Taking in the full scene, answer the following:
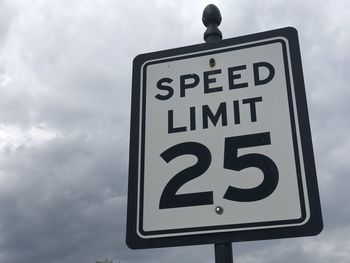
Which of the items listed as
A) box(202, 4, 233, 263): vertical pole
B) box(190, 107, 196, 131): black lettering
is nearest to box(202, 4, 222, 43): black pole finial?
box(202, 4, 233, 263): vertical pole

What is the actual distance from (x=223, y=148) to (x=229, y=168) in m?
0.10

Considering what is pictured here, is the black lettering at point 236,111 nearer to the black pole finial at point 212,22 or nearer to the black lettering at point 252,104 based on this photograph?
the black lettering at point 252,104

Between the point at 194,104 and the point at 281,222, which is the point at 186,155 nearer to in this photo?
the point at 194,104

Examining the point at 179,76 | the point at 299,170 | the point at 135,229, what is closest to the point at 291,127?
the point at 299,170

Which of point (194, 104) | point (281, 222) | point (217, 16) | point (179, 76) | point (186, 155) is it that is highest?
point (217, 16)

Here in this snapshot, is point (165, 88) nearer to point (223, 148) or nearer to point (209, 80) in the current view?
point (209, 80)

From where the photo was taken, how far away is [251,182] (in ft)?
6.02

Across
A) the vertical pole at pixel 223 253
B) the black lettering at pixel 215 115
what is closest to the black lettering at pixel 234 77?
the black lettering at pixel 215 115

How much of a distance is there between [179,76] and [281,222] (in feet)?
2.96

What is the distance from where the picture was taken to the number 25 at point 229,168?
181 cm

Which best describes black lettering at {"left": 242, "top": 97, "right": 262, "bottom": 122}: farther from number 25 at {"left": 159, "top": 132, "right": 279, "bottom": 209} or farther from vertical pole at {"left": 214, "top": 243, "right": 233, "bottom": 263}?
vertical pole at {"left": 214, "top": 243, "right": 233, "bottom": 263}

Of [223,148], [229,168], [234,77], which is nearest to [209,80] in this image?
[234,77]

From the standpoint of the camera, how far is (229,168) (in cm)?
189

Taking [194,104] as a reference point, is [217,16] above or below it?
above
